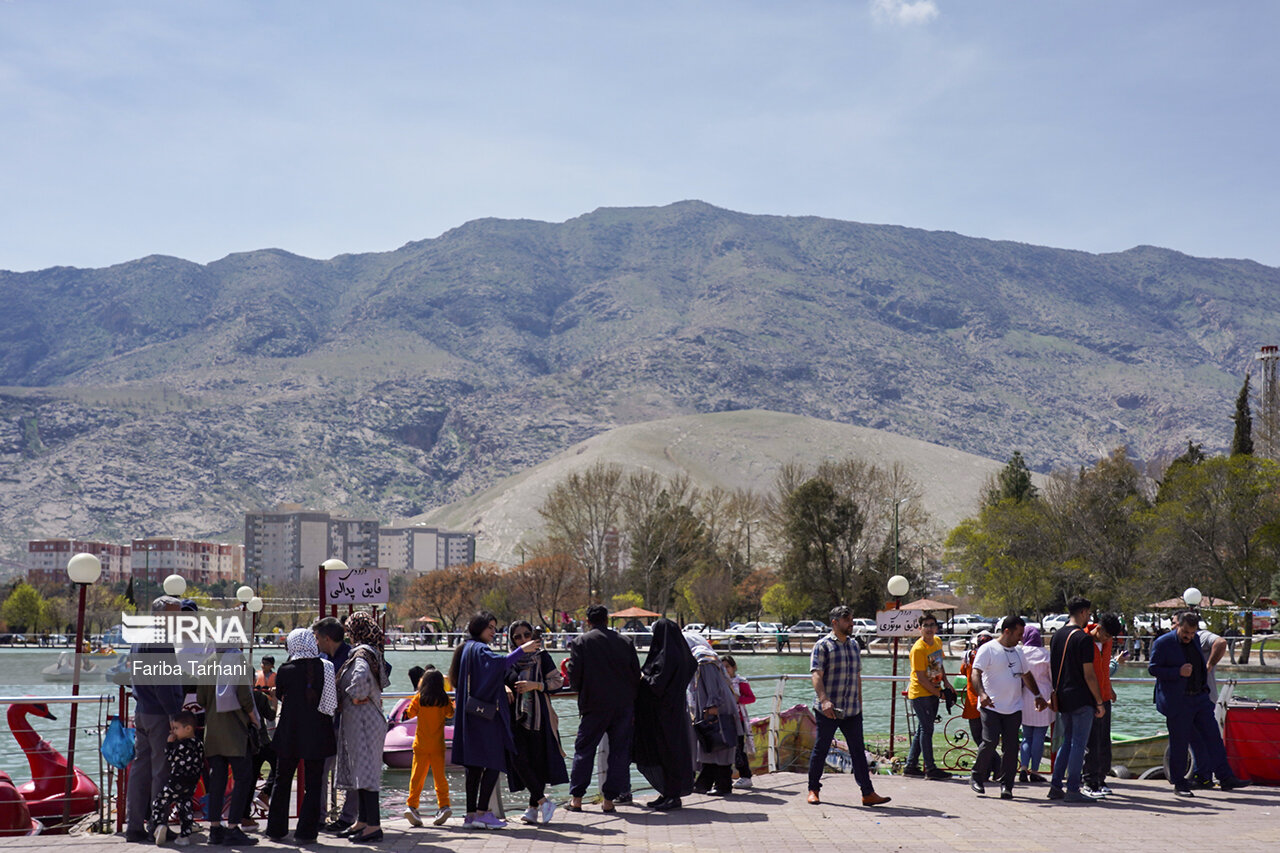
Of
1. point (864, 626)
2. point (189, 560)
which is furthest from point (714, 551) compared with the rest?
point (189, 560)

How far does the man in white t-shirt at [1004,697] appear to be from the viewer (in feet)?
37.5

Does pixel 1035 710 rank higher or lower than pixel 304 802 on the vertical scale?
higher

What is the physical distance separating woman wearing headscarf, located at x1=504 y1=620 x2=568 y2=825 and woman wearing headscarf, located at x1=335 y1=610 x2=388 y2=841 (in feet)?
4.06

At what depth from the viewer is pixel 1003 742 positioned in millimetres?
11508

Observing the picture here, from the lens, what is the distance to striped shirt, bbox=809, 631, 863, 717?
433 inches

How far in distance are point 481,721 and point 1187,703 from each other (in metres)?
6.87

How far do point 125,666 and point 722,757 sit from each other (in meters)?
5.49

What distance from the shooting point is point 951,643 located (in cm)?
5500

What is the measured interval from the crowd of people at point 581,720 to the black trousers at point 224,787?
1 cm

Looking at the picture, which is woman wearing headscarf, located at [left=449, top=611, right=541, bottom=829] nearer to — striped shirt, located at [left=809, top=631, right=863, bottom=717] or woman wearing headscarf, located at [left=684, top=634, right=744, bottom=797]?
woman wearing headscarf, located at [left=684, top=634, right=744, bottom=797]

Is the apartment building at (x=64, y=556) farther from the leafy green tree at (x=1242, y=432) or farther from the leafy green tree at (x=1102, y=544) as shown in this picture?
the leafy green tree at (x=1242, y=432)

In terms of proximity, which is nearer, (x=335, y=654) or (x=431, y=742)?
(x=335, y=654)

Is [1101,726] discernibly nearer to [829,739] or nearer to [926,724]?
[926,724]

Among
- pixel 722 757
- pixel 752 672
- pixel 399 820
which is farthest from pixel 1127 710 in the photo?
pixel 399 820
